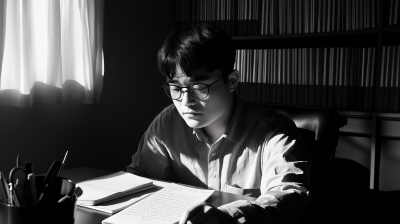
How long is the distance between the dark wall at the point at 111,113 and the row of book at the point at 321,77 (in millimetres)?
610

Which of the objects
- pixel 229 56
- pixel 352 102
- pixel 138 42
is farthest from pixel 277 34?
pixel 229 56

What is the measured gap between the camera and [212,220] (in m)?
0.76

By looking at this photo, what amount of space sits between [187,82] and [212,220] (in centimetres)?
50

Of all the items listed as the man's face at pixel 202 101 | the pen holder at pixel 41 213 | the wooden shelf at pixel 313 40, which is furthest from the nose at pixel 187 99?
the wooden shelf at pixel 313 40

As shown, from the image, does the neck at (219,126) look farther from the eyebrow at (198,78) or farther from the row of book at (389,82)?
the row of book at (389,82)

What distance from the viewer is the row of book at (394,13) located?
196 cm

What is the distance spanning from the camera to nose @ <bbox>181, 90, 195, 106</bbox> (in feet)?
3.69

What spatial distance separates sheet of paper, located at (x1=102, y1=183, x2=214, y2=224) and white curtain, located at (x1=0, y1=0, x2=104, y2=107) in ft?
3.59

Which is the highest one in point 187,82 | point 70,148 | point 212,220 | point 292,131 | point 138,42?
point 138,42

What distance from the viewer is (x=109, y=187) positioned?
41.1 inches

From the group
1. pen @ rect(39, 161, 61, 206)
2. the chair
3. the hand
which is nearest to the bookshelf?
A: the chair

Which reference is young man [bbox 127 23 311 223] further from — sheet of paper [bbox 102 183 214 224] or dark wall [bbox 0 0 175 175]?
dark wall [bbox 0 0 175 175]

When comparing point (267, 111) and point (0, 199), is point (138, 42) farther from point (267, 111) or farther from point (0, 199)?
point (0, 199)

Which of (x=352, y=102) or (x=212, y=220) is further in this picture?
(x=352, y=102)
